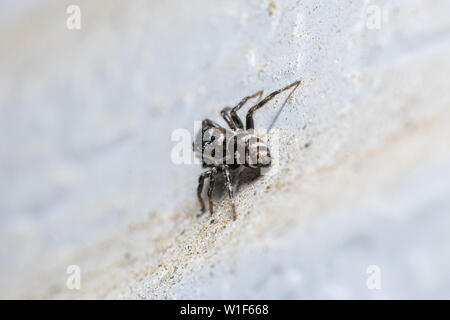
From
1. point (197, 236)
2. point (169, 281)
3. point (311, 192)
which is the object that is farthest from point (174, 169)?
point (311, 192)

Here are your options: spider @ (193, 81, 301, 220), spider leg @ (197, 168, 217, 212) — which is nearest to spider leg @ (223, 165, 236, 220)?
spider @ (193, 81, 301, 220)

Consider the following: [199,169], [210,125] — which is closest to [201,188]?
[199,169]

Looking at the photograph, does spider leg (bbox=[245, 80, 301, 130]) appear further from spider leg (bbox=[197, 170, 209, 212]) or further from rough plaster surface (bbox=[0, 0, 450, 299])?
spider leg (bbox=[197, 170, 209, 212])

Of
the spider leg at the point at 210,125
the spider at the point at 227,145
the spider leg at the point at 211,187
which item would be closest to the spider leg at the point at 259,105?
the spider at the point at 227,145

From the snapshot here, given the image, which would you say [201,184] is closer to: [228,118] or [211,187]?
[211,187]

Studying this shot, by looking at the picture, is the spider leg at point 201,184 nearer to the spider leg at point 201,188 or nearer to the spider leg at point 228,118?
the spider leg at point 201,188

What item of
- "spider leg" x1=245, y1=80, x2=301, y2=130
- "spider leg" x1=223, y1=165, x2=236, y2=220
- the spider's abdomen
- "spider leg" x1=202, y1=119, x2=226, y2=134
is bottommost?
"spider leg" x1=223, y1=165, x2=236, y2=220

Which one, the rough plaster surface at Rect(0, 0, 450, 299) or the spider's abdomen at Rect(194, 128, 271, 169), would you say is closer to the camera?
the rough plaster surface at Rect(0, 0, 450, 299)
